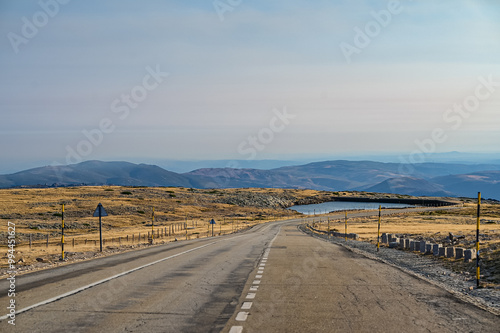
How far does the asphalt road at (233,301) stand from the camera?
9.31 meters

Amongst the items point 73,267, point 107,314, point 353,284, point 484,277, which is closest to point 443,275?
point 484,277

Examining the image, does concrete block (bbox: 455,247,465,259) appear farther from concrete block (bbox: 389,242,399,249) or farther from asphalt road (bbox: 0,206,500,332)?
concrete block (bbox: 389,242,399,249)

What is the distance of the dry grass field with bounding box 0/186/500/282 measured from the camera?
173ft

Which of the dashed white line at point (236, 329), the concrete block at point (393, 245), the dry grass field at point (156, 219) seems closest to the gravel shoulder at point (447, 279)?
the concrete block at point (393, 245)

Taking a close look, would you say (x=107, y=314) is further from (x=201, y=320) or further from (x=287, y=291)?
(x=287, y=291)

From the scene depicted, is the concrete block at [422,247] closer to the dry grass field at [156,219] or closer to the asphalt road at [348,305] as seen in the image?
the dry grass field at [156,219]

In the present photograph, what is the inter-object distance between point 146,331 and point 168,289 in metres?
4.62

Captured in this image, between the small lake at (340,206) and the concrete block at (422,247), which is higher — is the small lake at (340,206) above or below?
below

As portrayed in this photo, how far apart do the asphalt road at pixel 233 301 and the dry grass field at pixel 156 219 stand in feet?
33.0

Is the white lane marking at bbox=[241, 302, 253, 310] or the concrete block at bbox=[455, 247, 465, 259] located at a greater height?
the white lane marking at bbox=[241, 302, 253, 310]

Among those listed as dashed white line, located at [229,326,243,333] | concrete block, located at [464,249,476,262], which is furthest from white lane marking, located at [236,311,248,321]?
concrete block, located at [464,249,476,262]

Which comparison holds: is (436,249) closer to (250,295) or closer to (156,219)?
(250,295)

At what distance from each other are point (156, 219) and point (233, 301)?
84.6 meters

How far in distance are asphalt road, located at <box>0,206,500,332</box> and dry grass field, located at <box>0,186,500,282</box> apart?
1004cm
